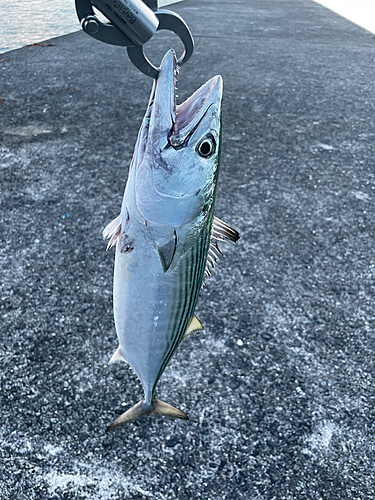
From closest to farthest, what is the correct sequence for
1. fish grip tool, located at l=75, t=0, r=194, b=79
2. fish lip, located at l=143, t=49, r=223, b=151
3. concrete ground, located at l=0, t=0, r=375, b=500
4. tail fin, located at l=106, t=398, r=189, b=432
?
fish grip tool, located at l=75, t=0, r=194, b=79 → fish lip, located at l=143, t=49, r=223, b=151 → tail fin, located at l=106, t=398, r=189, b=432 → concrete ground, located at l=0, t=0, r=375, b=500

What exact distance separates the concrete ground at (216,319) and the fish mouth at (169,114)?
144 cm

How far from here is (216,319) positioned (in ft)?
9.15

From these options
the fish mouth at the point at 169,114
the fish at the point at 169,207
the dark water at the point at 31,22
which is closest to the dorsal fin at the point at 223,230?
the fish at the point at 169,207

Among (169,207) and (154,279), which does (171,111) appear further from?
(154,279)

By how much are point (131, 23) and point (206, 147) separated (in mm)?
376

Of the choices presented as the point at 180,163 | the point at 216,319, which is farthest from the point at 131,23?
the point at 216,319

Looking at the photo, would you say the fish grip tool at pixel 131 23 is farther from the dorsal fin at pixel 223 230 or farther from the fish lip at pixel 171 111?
the dorsal fin at pixel 223 230

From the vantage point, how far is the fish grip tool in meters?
1.04

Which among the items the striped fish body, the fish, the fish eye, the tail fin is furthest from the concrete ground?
the fish eye

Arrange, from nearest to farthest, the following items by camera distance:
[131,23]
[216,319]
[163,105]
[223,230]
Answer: [131,23] → [163,105] → [223,230] → [216,319]

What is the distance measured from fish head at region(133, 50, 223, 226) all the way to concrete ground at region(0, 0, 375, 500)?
129cm

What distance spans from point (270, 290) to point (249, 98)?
12.6 ft

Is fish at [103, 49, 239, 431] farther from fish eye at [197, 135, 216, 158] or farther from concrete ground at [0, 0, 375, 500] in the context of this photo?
concrete ground at [0, 0, 375, 500]

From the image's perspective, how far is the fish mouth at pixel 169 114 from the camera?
1146 millimetres
